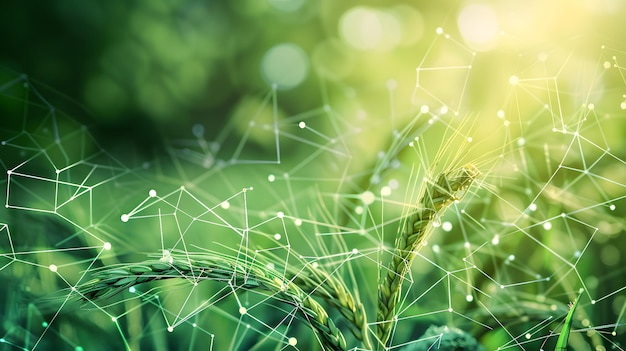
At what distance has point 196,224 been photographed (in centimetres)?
79

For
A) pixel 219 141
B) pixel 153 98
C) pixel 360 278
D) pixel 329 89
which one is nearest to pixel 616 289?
pixel 360 278

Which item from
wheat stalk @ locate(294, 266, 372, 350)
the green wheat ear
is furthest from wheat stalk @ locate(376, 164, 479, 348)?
the green wheat ear

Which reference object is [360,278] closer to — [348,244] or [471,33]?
[348,244]

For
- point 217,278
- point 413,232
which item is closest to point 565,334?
point 413,232

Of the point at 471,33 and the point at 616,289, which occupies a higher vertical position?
the point at 471,33

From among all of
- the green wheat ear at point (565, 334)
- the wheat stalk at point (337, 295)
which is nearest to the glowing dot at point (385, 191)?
the wheat stalk at point (337, 295)

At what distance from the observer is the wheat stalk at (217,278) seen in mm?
760

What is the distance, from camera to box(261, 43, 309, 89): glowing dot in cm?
78

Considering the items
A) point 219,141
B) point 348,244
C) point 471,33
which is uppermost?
point 471,33

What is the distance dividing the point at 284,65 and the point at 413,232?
0.93 feet

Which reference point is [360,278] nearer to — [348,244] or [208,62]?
[348,244]

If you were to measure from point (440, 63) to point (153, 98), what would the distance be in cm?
40

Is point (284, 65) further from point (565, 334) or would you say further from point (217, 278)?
point (565, 334)

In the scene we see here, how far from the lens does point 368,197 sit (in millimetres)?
802
